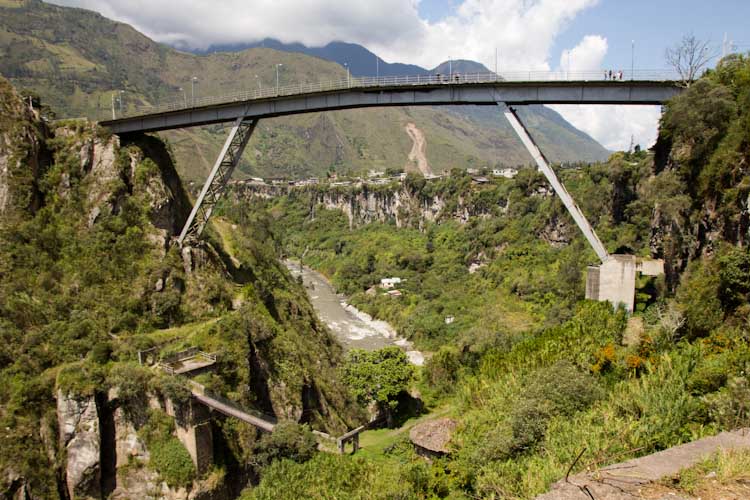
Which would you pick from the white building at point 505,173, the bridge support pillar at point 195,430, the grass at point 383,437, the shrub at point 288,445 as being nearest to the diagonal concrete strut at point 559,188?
the grass at point 383,437

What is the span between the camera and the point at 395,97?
26469 millimetres

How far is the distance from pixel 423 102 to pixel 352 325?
39.4m

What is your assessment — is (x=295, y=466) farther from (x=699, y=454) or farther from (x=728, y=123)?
(x=728, y=123)

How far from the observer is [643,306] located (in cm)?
2280

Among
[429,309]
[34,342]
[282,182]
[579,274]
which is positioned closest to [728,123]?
[579,274]

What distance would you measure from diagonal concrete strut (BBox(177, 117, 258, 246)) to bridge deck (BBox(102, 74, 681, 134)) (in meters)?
0.92

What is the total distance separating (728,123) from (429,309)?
40.9 meters

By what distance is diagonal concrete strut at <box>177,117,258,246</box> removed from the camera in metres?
28.8

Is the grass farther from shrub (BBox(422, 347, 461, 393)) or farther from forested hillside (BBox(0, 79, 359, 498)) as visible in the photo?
forested hillside (BBox(0, 79, 359, 498))

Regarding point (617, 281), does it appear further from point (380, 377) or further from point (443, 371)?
point (443, 371)

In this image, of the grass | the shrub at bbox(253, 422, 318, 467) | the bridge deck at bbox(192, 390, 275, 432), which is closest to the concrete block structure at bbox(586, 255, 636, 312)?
the grass

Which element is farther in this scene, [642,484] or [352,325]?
[352,325]

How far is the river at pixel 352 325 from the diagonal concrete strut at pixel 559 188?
85.0ft

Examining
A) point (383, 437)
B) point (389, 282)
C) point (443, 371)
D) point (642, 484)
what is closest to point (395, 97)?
point (443, 371)
